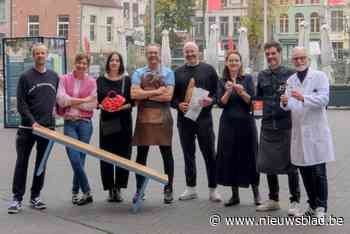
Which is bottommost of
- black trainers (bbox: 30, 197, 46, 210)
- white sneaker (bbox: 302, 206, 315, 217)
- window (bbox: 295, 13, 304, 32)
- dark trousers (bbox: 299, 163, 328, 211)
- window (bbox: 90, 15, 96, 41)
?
black trainers (bbox: 30, 197, 46, 210)

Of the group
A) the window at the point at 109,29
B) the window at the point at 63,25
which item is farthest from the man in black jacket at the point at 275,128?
the window at the point at 109,29

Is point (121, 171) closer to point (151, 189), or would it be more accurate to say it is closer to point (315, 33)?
point (151, 189)

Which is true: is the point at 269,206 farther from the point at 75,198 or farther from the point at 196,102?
the point at 75,198

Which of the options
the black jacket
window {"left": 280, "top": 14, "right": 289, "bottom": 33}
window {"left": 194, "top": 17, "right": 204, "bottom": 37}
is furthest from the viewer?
window {"left": 194, "top": 17, "right": 204, "bottom": 37}

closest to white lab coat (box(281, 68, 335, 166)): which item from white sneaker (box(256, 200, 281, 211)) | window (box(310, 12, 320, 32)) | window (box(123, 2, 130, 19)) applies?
white sneaker (box(256, 200, 281, 211))

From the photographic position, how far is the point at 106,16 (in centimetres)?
7525

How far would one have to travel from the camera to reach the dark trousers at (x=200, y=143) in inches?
383

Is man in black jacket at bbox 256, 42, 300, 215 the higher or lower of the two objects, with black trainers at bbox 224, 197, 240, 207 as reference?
higher

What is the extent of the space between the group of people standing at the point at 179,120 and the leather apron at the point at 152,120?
1cm

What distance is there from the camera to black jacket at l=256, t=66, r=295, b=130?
28.8 feet

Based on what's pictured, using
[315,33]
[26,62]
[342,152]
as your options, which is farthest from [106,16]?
[342,152]

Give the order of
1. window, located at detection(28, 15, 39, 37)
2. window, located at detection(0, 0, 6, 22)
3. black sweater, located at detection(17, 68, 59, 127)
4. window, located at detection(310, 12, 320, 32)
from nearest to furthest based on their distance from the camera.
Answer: black sweater, located at detection(17, 68, 59, 127) → window, located at detection(28, 15, 39, 37) → window, located at detection(0, 0, 6, 22) → window, located at detection(310, 12, 320, 32)

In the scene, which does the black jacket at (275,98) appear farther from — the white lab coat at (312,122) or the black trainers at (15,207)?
the black trainers at (15,207)

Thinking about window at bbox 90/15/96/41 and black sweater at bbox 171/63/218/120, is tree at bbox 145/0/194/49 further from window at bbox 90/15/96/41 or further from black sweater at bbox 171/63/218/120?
black sweater at bbox 171/63/218/120
